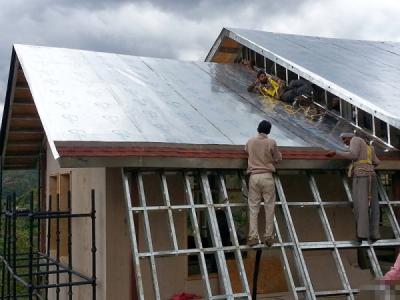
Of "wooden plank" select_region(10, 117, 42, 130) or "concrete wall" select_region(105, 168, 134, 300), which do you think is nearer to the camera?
"concrete wall" select_region(105, 168, 134, 300)

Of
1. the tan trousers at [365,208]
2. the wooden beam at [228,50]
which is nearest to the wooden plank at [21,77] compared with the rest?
the wooden beam at [228,50]

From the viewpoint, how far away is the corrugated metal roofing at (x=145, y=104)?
22.5 feet

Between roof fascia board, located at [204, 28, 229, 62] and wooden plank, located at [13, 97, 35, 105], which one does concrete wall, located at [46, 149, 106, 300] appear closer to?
wooden plank, located at [13, 97, 35, 105]

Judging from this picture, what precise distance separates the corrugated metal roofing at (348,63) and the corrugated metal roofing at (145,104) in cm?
69

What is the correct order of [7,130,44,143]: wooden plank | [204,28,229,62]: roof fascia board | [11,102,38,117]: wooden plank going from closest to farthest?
[11,102,38,117]: wooden plank < [7,130,44,143]: wooden plank < [204,28,229,62]: roof fascia board

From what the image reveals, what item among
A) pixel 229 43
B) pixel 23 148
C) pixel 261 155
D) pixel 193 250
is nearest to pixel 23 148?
pixel 23 148

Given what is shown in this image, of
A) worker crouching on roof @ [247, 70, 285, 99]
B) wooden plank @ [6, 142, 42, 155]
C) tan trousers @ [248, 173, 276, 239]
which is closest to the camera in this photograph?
tan trousers @ [248, 173, 276, 239]

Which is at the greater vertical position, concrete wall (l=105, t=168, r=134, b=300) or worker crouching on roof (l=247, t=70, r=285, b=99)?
worker crouching on roof (l=247, t=70, r=285, b=99)

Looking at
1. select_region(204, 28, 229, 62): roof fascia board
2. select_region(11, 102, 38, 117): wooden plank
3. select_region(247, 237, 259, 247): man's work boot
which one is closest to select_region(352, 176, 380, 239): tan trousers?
select_region(247, 237, 259, 247): man's work boot

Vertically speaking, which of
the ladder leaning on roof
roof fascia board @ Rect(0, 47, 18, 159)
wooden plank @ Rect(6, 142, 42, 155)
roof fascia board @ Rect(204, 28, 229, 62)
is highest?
roof fascia board @ Rect(204, 28, 229, 62)

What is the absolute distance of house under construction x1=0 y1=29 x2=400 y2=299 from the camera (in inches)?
248

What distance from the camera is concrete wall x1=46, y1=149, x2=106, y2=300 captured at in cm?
716

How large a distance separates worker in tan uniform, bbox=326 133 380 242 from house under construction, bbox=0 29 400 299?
0.63ft

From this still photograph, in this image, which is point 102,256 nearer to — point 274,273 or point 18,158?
point 274,273
